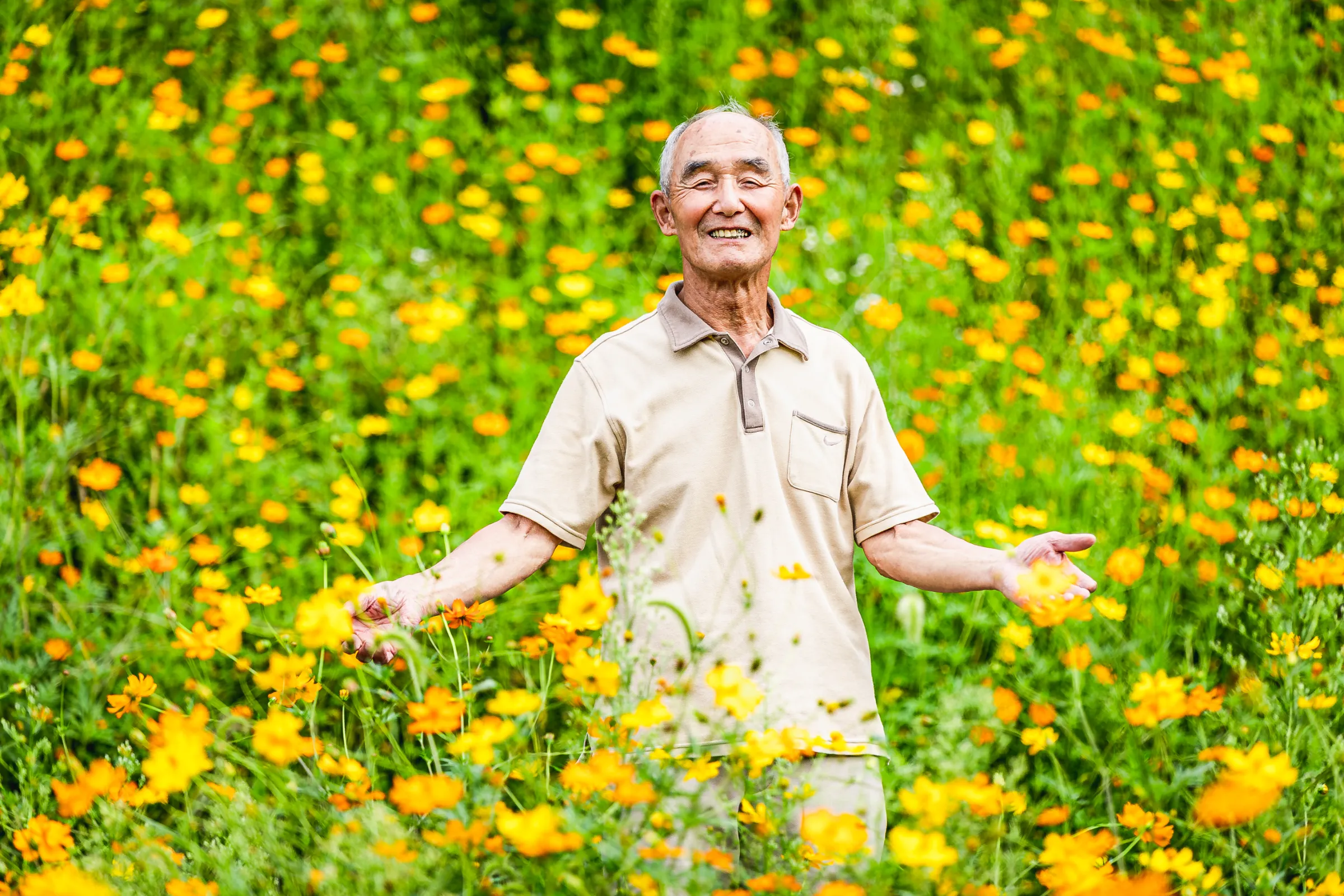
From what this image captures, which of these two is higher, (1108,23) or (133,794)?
(1108,23)

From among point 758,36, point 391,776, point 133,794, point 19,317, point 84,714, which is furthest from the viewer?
point 758,36

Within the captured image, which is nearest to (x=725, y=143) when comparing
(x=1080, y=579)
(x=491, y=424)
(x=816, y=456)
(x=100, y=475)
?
(x=816, y=456)

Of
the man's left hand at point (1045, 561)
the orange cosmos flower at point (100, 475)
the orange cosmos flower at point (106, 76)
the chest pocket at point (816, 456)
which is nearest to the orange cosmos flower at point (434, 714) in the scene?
the chest pocket at point (816, 456)

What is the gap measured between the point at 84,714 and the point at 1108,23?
447 centimetres

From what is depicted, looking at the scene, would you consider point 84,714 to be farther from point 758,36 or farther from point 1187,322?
point 758,36

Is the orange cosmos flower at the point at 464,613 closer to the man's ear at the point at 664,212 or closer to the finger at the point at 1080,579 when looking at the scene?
the man's ear at the point at 664,212

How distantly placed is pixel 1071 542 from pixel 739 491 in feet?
1.55

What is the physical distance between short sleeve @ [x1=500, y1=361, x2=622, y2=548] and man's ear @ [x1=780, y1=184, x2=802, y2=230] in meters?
0.43

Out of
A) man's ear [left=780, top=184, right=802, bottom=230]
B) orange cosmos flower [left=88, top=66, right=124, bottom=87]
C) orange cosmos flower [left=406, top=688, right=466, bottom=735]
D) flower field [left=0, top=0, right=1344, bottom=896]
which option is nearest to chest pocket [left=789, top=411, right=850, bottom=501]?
flower field [left=0, top=0, right=1344, bottom=896]

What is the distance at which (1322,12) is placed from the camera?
4.40 m

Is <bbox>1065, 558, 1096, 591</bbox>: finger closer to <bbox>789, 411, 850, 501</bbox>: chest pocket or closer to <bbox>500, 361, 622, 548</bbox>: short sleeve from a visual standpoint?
<bbox>789, 411, 850, 501</bbox>: chest pocket

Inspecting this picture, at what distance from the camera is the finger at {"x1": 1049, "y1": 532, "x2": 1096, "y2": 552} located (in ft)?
5.15

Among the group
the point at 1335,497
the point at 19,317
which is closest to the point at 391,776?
the point at 19,317

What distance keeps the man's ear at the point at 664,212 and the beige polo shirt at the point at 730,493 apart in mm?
125
